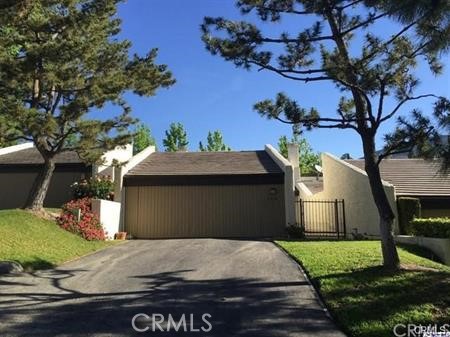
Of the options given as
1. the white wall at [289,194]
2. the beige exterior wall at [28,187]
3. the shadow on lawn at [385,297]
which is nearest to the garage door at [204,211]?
the white wall at [289,194]

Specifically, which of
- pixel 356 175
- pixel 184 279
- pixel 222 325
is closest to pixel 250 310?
pixel 222 325

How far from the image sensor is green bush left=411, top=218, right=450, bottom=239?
15506mm

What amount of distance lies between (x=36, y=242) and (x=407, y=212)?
12951 millimetres

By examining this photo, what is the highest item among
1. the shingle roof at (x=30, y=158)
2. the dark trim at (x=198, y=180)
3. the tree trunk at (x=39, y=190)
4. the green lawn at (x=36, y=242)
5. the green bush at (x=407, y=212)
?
the shingle roof at (x=30, y=158)

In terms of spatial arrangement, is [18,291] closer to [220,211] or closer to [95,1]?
[95,1]

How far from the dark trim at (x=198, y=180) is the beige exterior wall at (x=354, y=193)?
3.45m

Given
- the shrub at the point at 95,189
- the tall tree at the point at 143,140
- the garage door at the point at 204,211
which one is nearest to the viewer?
the shrub at the point at 95,189

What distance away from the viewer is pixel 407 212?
1883 cm

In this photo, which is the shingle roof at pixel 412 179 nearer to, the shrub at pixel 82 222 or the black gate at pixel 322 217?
the black gate at pixel 322 217

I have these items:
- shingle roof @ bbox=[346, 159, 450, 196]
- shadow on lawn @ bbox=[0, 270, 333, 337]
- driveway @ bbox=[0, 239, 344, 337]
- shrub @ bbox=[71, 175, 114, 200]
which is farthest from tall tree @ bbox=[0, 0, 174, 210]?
shingle roof @ bbox=[346, 159, 450, 196]

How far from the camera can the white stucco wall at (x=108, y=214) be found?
1947cm

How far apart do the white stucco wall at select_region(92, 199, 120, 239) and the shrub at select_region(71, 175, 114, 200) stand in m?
0.77

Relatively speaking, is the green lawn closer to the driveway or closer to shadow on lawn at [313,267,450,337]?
the driveway

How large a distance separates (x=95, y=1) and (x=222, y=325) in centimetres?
1329
